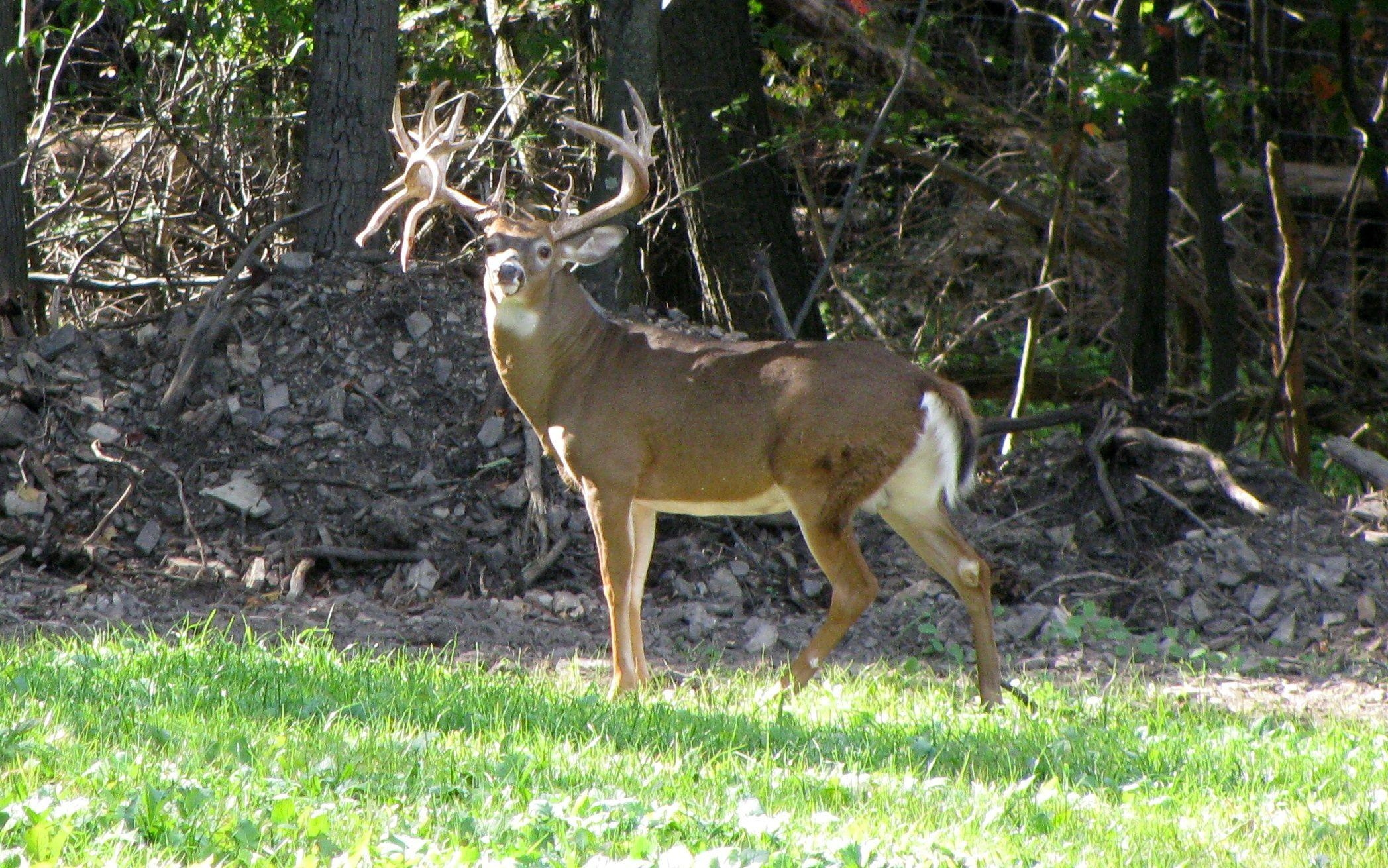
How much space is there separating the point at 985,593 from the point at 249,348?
4269 mm

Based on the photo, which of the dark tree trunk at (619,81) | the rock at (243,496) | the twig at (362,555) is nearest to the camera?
the twig at (362,555)

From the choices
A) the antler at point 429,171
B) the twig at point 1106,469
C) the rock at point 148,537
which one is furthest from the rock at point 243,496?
the twig at point 1106,469

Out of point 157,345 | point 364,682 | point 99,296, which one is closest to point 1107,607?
point 364,682

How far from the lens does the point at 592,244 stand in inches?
249

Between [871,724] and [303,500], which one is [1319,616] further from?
[303,500]

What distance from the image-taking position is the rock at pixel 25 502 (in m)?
7.32

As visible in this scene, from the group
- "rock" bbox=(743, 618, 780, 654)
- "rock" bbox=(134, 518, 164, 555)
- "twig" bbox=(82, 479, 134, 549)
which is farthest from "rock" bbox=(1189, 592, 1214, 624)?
"twig" bbox=(82, 479, 134, 549)

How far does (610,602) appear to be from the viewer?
19.3ft

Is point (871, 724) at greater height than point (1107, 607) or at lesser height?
greater

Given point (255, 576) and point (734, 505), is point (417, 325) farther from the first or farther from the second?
point (734, 505)

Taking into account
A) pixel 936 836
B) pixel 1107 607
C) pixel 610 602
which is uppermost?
pixel 936 836

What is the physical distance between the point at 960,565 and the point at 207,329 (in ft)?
14.1

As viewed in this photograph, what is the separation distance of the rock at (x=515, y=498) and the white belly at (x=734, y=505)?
5.22ft

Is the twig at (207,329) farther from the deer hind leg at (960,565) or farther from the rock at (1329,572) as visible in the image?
the rock at (1329,572)
